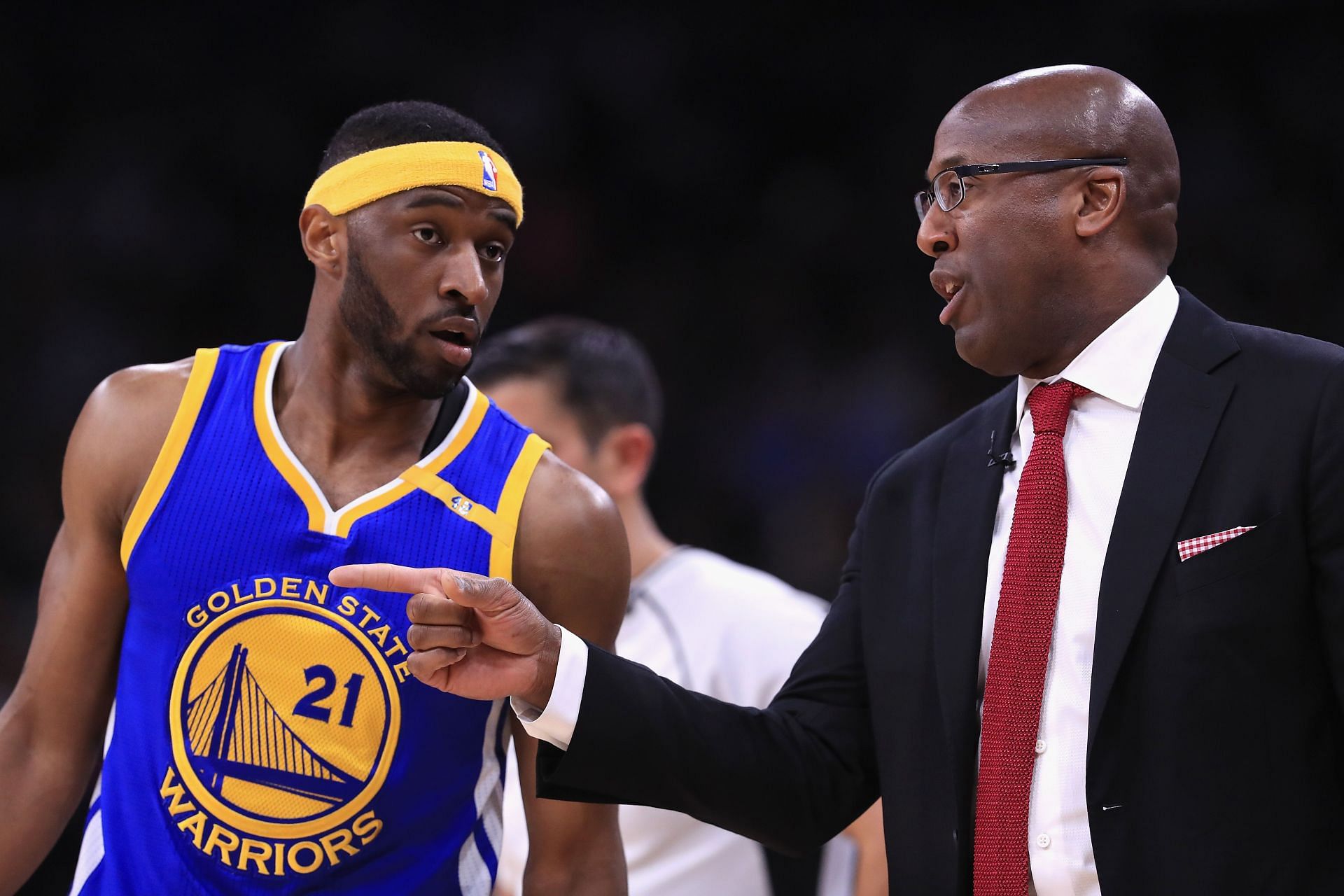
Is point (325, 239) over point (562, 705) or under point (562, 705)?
over

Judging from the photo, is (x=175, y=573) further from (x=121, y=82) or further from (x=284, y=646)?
(x=121, y=82)

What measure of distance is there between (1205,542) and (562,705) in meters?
1.00

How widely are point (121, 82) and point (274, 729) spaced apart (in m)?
6.60

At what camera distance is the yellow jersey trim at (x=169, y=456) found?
8.29 feet

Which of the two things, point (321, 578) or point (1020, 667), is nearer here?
point (1020, 667)

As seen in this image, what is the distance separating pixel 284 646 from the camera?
2463 millimetres

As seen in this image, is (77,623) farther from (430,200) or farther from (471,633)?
(430,200)

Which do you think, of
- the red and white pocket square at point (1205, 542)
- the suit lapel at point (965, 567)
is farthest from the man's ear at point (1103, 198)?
the red and white pocket square at point (1205, 542)

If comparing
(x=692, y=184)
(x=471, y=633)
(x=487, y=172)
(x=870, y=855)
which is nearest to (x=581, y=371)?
(x=870, y=855)

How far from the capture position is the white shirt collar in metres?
2.41

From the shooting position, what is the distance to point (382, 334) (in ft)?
Result: 8.66

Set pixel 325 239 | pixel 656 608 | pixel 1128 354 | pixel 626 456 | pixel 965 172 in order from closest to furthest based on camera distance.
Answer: pixel 1128 354, pixel 965 172, pixel 325 239, pixel 656 608, pixel 626 456

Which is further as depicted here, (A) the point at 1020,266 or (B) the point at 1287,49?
(B) the point at 1287,49

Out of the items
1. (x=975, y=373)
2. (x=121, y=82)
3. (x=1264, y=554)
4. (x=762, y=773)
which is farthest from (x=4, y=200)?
(x=1264, y=554)
